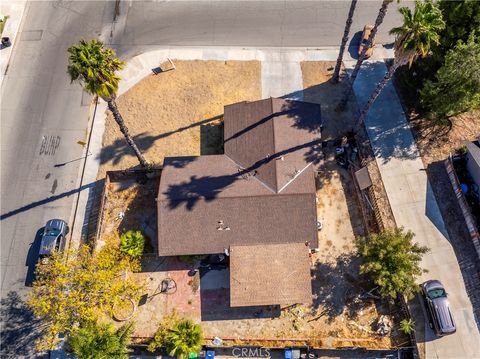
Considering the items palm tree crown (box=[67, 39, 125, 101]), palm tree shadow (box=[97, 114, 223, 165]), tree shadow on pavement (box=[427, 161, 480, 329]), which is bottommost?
tree shadow on pavement (box=[427, 161, 480, 329])

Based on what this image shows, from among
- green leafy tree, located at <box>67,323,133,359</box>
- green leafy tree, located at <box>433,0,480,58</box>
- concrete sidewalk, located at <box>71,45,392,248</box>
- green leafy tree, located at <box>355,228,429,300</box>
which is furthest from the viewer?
concrete sidewalk, located at <box>71,45,392,248</box>

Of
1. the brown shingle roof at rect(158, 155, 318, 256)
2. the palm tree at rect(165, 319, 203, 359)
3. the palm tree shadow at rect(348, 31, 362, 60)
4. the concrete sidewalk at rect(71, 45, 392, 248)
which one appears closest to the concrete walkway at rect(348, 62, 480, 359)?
the palm tree shadow at rect(348, 31, 362, 60)

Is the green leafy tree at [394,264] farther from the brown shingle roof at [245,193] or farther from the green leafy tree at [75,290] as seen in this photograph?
the green leafy tree at [75,290]

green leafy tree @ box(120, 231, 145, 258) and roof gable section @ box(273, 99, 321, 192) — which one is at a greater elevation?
roof gable section @ box(273, 99, 321, 192)

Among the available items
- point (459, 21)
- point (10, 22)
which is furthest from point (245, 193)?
point (10, 22)

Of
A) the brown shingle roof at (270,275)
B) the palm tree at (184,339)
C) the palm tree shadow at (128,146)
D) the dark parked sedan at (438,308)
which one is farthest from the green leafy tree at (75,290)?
the dark parked sedan at (438,308)

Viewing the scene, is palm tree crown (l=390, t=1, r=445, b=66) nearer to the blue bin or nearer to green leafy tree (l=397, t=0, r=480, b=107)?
green leafy tree (l=397, t=0, r=480, b=107)
